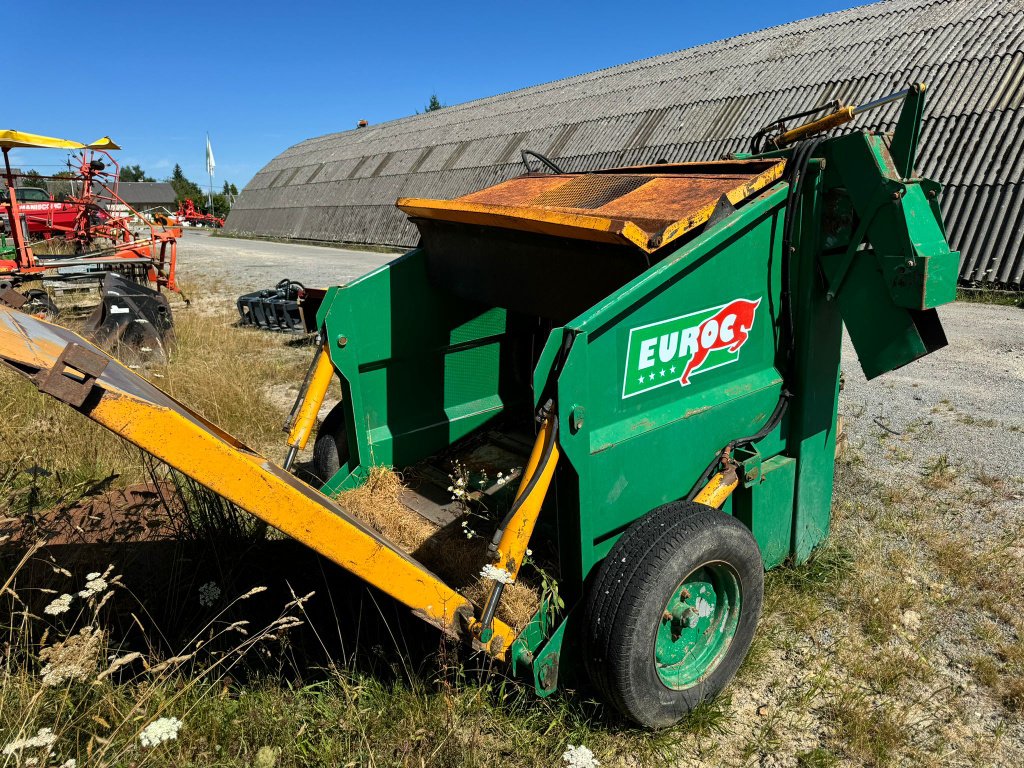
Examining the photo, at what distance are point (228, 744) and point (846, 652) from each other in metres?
2.39

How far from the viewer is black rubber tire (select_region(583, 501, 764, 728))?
88.6 inches

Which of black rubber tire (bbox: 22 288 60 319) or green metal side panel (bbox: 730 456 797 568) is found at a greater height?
black rubber tire (bbox: 22 288 60 319)

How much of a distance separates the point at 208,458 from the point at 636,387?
55.7 inches

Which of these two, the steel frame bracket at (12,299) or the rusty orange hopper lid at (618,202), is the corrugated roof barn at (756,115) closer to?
the rusty orange hopper lid at (618,202)

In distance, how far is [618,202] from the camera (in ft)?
9.65

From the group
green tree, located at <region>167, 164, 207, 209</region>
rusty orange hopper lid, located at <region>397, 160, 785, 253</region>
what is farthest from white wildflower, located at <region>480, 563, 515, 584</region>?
green tree, located at <region>167, 164, 207, 209</region>

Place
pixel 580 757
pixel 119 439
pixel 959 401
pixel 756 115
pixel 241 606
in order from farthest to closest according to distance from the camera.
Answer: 1. pixel 756 115
2. pixel 959 401
3. pixel 119 439
4. pixel 241 606
5. pixel 580 757

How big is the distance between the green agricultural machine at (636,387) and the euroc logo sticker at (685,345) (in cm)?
1

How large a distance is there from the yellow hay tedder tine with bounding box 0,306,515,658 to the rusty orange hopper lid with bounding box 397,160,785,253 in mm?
1335

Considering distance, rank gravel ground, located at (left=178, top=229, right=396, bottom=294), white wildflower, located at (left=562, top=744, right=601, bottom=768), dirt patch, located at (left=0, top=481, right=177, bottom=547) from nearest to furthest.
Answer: white wildflower, located at (left=562, top=744, right=601, bottom=768), dirt patch, located at (left=0, top=481, right=177, bottom=547), gravel ground, located at (left=178, top=229, right=396, bottom=294)

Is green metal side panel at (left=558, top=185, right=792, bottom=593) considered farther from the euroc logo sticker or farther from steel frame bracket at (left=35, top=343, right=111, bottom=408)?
steel frame bracket at (left=35, top=343, right=111, bottom=408)

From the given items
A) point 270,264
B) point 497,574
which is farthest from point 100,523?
point 270,264

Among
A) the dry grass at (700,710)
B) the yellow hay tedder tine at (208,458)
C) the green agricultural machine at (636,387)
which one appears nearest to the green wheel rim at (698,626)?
the green agricultural machine at (636,387)

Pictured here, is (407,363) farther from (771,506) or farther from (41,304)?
(41,304)
